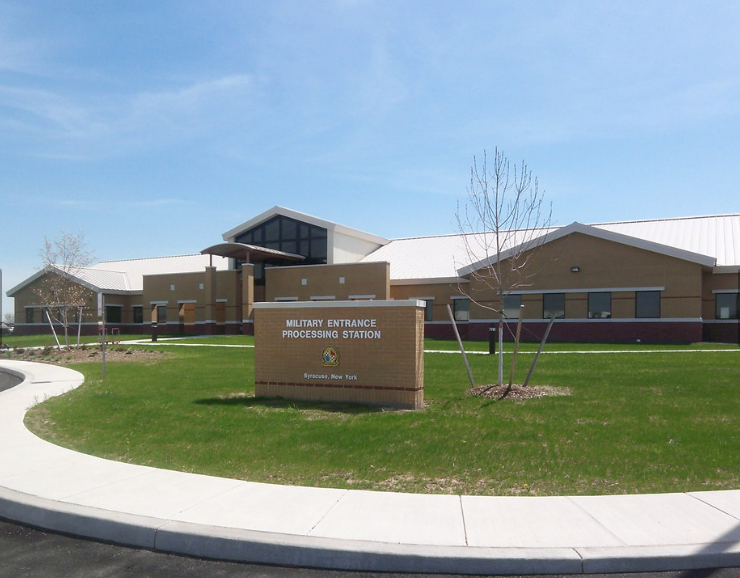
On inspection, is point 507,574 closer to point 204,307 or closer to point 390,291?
point 390,291

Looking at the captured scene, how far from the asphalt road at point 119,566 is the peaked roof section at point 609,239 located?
21.5 metres

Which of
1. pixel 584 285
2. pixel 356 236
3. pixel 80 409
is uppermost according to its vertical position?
pixel 356 236

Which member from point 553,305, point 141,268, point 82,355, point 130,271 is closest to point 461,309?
point 553,305

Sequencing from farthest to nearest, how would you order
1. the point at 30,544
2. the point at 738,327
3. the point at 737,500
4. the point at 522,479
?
the point at 738,327 → the point at 522,479 → the point at 737,500 → the point at 30,544

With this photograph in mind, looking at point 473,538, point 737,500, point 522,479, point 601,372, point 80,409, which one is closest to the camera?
A: point 473,538

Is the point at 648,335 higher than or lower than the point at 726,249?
lower

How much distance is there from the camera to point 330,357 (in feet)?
41.6

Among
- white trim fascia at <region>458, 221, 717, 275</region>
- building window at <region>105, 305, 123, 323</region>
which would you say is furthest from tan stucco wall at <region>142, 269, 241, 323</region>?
white trim fascia at <region>458, 221, 717, 275</region>

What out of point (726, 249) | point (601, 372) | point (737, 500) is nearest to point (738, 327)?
point (726, 249)

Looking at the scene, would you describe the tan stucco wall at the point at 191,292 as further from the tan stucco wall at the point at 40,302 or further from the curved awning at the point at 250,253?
the tan stucco wall at the point at 40,302

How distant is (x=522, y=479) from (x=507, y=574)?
2.40m

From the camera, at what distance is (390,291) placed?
42094 mm

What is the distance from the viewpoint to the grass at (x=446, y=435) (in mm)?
7383

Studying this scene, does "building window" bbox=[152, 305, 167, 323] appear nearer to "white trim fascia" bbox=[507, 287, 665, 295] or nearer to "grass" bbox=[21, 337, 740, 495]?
"white trim fascia" bbox=[507, 287, 665, 295]
